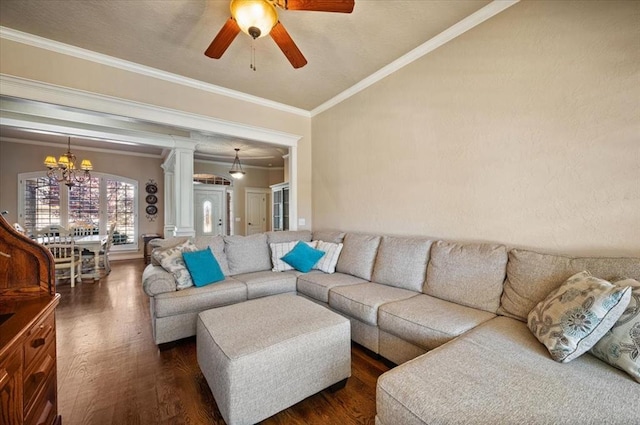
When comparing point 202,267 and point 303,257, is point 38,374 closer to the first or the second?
point 202,267

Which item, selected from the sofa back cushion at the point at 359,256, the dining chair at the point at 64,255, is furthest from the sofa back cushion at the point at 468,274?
the dining chair at the point at 64,255

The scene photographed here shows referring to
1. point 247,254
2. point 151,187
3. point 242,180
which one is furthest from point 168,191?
point 247,254

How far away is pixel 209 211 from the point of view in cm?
777

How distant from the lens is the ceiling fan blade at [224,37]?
182 centimetres

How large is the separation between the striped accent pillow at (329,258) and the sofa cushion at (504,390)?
5.93 ft

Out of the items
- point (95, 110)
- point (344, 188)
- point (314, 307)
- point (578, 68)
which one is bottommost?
point (314, 307)

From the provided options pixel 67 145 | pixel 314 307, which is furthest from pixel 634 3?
pixel 67 145

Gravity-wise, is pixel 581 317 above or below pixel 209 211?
below

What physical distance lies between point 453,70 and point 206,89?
9.48 feet

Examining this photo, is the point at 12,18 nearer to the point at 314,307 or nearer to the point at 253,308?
the point at 253,308

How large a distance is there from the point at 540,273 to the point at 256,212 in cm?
763

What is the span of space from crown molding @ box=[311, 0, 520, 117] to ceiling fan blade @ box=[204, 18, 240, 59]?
1814 millimetres

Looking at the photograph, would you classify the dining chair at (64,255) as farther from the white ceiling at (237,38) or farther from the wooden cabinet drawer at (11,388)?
the wooden cabinet drawer at (11,388)

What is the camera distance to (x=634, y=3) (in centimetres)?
157
